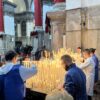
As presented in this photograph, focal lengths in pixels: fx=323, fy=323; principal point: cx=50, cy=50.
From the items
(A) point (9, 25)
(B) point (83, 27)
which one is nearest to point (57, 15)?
(B) point (83, 27)

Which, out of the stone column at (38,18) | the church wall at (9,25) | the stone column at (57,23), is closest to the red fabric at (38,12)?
the stone column at (38,18)

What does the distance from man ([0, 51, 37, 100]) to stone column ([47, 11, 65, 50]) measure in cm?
406

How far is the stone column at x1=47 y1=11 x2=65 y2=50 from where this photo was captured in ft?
28.4

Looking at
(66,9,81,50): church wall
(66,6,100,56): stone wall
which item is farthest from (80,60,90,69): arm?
(66,9,81,50): church wall

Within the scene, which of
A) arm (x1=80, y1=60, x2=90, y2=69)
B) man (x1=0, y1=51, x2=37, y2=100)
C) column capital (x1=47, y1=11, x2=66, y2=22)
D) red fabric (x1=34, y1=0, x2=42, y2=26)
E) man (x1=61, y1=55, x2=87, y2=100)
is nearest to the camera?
man (x1=61, y1=55, x2=87, y2=100)

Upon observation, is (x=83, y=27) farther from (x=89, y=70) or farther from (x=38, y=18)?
(x=38, y=18)

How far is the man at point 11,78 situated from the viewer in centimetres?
462

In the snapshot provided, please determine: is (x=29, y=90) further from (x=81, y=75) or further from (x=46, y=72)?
(x=81, y=75)

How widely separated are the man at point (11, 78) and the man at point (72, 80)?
607mm

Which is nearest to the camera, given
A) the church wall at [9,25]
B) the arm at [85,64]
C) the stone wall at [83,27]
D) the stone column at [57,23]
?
the arm at [85,64]

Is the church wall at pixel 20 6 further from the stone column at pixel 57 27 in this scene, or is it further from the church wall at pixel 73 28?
the church wall at pixel 73 28

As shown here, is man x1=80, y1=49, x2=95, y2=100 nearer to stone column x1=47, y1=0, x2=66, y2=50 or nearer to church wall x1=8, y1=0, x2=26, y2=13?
stone column x1=47, y1=0, x2=66, y2=50

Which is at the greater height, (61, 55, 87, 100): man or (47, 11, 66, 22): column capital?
(47, 11, 66, 22): column capital

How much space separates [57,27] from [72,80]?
4.68 meters
